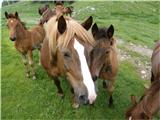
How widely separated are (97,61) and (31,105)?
9.90 feet

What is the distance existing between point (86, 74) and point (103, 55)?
5.53 feet

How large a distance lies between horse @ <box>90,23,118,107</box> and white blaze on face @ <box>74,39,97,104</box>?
33.9 inches

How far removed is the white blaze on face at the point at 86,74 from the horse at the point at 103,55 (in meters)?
0.86

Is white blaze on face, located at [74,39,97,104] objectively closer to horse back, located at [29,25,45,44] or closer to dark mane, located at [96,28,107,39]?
dark mane, located at [96,28,107,39]

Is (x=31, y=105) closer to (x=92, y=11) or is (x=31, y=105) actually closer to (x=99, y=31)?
(x=99, y=31)

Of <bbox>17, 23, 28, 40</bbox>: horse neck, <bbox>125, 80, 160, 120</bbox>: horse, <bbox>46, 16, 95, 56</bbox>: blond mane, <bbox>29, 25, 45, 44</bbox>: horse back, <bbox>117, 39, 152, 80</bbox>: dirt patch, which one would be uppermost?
<bbox>46, 16, 95, 56</bbox>: blond mane

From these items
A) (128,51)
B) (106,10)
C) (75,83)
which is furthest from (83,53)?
(106,10)

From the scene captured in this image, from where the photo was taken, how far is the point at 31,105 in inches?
352

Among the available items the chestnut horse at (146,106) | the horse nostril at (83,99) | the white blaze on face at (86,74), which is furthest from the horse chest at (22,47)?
the horse nostril at (83,99)

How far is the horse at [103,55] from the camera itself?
6.70 metres

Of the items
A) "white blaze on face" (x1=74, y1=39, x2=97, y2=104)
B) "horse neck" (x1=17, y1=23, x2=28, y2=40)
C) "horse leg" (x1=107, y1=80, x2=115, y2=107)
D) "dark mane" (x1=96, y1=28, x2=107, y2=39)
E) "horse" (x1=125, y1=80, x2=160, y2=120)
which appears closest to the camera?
"white blaze on face" (x1=74, y1=39, x2=97, y2=104)

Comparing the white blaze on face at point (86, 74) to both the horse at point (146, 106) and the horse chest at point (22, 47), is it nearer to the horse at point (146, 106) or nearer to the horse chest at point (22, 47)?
the horse at point (146, 106)

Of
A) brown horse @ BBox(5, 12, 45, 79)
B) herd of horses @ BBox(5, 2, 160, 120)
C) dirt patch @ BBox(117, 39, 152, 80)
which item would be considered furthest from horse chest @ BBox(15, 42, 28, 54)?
dirt patch @ BBox(117, 39, 152, 80)

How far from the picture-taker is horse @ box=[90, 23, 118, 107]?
6698 mm
